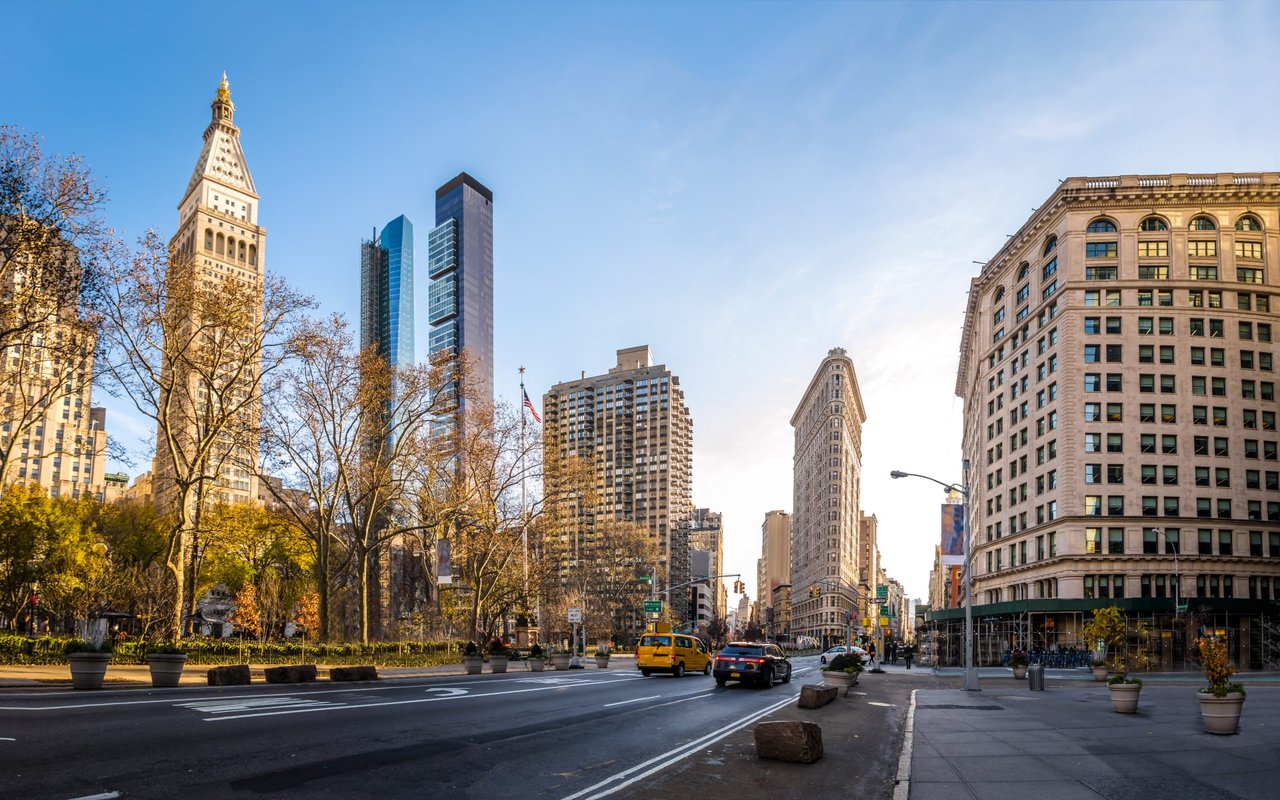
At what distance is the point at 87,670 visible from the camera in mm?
21578

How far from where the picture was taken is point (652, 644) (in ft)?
129

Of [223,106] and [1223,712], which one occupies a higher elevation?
[223,106]

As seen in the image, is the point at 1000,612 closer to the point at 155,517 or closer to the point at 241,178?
the point at 155,517

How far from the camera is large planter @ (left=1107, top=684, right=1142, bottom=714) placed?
21.7 meters

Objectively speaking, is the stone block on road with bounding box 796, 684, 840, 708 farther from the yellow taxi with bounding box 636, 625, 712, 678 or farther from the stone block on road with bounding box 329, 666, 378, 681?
the yellow taxi with bounding box 636, 625, 712, 678

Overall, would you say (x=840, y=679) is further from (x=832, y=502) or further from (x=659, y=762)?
(x=832, y=502)

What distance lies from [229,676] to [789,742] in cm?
1691

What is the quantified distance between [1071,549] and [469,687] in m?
60.0

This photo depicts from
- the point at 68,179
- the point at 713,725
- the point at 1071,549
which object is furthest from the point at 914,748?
the point at 1071,549

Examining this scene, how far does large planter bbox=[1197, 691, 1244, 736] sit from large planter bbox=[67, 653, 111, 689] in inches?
955

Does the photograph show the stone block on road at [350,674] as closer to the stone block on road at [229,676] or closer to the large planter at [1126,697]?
the stone block on road at [229,676]

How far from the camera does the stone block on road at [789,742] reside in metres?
13.3

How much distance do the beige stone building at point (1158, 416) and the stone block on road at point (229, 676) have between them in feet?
215

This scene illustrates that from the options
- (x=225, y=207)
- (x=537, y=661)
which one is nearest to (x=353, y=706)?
(x=537, y=661)
